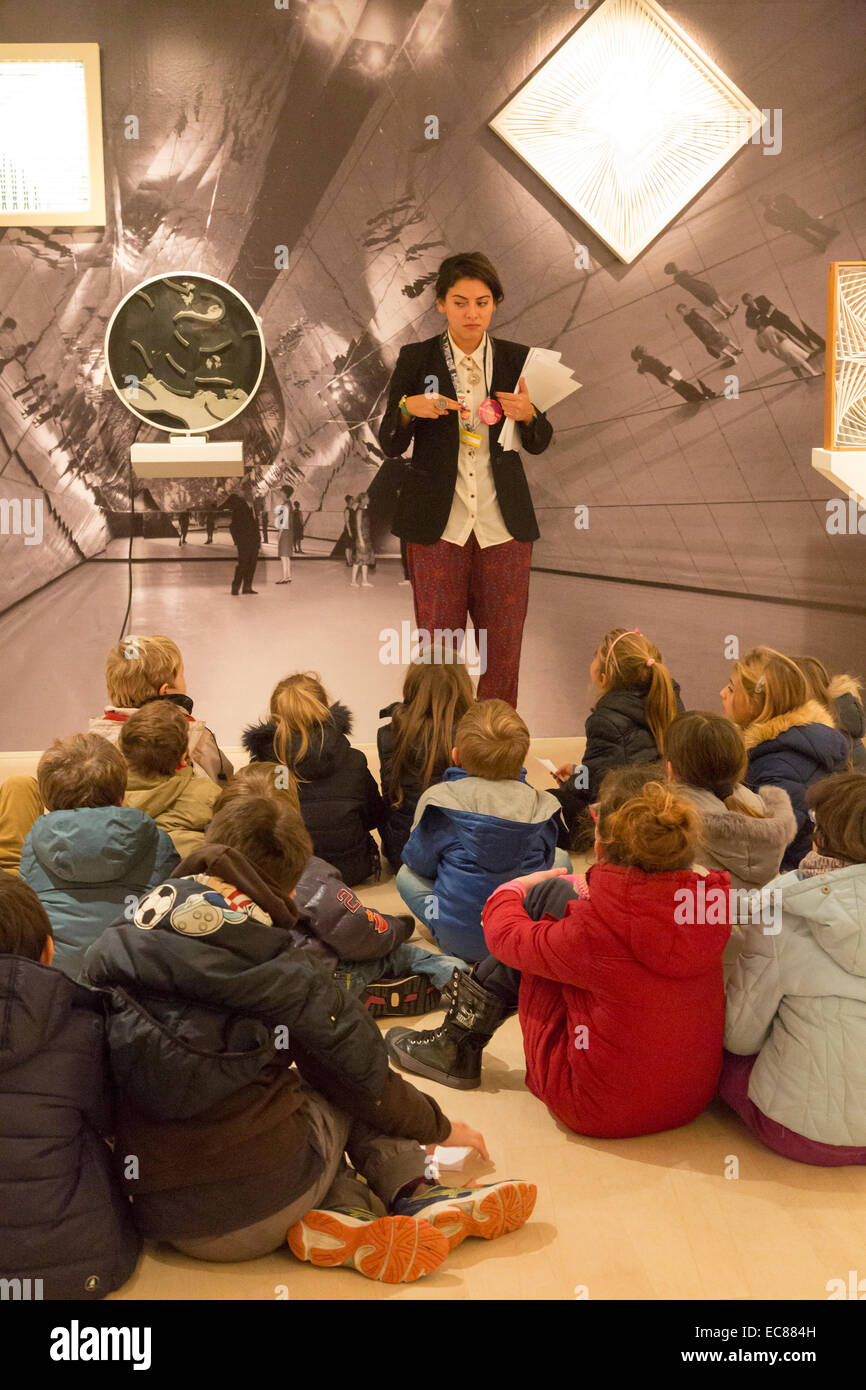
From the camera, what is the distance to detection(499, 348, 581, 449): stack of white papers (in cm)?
413

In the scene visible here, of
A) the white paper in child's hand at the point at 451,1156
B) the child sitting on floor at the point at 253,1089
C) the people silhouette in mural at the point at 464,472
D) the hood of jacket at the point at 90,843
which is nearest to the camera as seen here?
the child sitting on floor at the point at 253,1089

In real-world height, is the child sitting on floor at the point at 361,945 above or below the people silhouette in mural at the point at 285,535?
below

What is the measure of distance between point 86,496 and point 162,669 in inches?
68.3

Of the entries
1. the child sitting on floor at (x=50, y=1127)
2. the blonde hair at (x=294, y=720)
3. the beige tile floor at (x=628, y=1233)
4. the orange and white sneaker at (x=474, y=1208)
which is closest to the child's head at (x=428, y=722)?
the blonde hair at (x=294, y=720)

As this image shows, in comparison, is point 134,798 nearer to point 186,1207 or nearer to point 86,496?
point 186,1207

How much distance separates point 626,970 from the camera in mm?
2326

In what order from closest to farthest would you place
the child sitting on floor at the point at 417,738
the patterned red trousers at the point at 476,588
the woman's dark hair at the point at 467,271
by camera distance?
1. the child sitting on floor at the point at 417,738
2. the woman's dark hair at the point at 467,271
3. the patterned red trousers at the point at 476,588

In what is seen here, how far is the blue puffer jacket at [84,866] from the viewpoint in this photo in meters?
2.64

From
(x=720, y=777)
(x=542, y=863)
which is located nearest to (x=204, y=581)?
(x=542, y=863)

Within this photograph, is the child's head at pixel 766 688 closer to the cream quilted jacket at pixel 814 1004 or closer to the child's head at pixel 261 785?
the cream quilted jacket at pixel 814 1004

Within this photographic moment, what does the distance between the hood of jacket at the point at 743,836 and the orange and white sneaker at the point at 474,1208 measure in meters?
0.89

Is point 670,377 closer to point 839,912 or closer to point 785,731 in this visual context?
point 785,731

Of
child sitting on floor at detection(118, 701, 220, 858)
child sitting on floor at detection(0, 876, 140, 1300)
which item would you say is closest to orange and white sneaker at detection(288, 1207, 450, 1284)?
child sitting on floor at detection(0, 876, 140, 1300)

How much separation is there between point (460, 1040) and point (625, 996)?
1.53 feet
